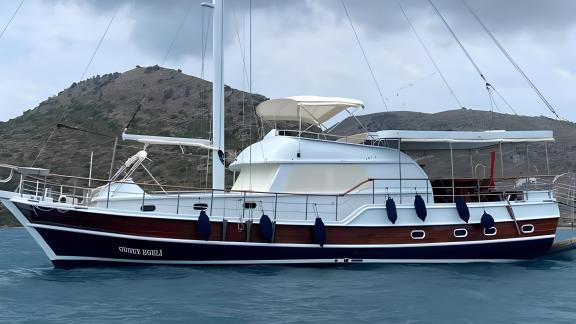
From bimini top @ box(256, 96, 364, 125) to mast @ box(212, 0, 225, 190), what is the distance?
186 cm

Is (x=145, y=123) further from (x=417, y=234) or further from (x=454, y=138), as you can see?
(x=417, y=234)

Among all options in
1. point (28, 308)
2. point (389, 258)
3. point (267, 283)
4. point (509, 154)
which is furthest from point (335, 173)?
point (28, 308)

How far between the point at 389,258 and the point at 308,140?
3782 mm

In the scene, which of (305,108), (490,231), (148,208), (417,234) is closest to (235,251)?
(148,208)

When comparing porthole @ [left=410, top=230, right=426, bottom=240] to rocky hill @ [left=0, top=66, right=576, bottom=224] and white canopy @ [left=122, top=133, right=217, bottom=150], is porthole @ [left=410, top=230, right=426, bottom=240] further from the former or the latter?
rocky hill @ [left=0, top=66, right=576, bottom=224]

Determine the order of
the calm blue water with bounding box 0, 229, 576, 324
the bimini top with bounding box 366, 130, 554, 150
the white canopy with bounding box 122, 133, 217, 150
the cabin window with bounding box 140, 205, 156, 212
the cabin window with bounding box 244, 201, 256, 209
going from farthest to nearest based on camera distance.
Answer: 1. the bimini top with bounding box 366, 130, 554, 150
2. the white canopy with bounding box 122, 133, 217, 150
3. the cabin window with bounding box 244, 201, 256, 209
4. the cabin window with bounding box 140, 205, 156, 212
5. the calm blue water with bounding box 0, 229, 576, 324

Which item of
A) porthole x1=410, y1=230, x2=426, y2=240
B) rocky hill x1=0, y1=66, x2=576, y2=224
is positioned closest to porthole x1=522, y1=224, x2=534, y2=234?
porthole x1=410, y1=230, x2=426, y2=240

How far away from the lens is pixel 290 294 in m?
10.2

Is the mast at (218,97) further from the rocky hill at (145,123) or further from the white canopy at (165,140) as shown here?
the rocky hill at (145,123)

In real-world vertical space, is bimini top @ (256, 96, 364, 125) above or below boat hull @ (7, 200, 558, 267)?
above

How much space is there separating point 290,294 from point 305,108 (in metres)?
7.44

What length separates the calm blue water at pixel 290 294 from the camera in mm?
8602

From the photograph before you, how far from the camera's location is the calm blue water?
8.60 m

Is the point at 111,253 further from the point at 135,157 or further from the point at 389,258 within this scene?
the point at 389,258
